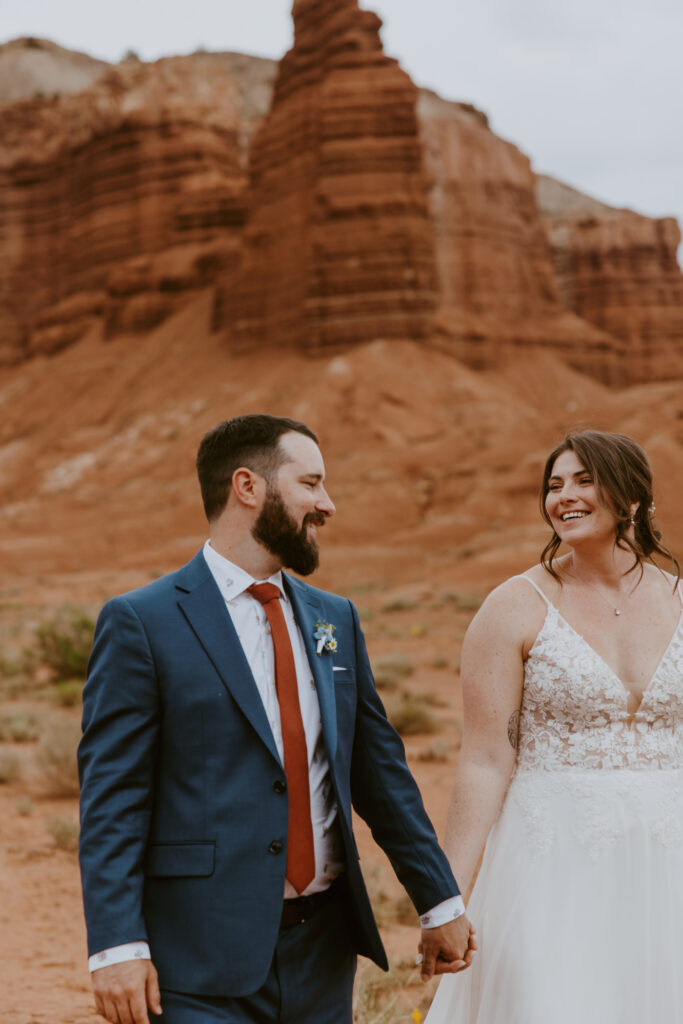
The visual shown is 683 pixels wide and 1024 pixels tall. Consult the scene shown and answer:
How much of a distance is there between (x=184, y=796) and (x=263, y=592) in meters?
0.53

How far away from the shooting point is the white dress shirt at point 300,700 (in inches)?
111

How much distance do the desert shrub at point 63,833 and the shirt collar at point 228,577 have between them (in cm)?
518

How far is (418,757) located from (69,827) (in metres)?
3.42

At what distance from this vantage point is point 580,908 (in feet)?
10.2

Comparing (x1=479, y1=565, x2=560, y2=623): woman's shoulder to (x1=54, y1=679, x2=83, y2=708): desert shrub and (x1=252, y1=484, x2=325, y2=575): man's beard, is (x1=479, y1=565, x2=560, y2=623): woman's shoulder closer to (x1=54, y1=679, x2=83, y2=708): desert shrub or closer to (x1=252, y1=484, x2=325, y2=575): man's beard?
(x1=252, y1=484, x2=325, y2=575): man's beard

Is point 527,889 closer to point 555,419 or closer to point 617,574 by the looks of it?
point 617,574

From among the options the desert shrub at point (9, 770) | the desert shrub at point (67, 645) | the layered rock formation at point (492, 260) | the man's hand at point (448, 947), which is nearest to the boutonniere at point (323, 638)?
the man's hand at point (448, 947)

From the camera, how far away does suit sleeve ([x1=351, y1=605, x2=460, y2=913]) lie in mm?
2955

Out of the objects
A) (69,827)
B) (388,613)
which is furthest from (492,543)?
(69,827)

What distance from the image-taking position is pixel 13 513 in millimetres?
37938

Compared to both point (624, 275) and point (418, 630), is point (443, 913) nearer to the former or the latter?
point (418, 630)

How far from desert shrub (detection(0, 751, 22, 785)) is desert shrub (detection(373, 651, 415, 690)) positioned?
508cm

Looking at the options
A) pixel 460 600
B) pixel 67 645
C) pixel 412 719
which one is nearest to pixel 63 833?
pixel 412 719

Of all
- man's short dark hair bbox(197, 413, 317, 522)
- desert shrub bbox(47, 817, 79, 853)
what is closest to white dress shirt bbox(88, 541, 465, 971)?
man's short dark hair bbox(197, 413, 317, 522)
